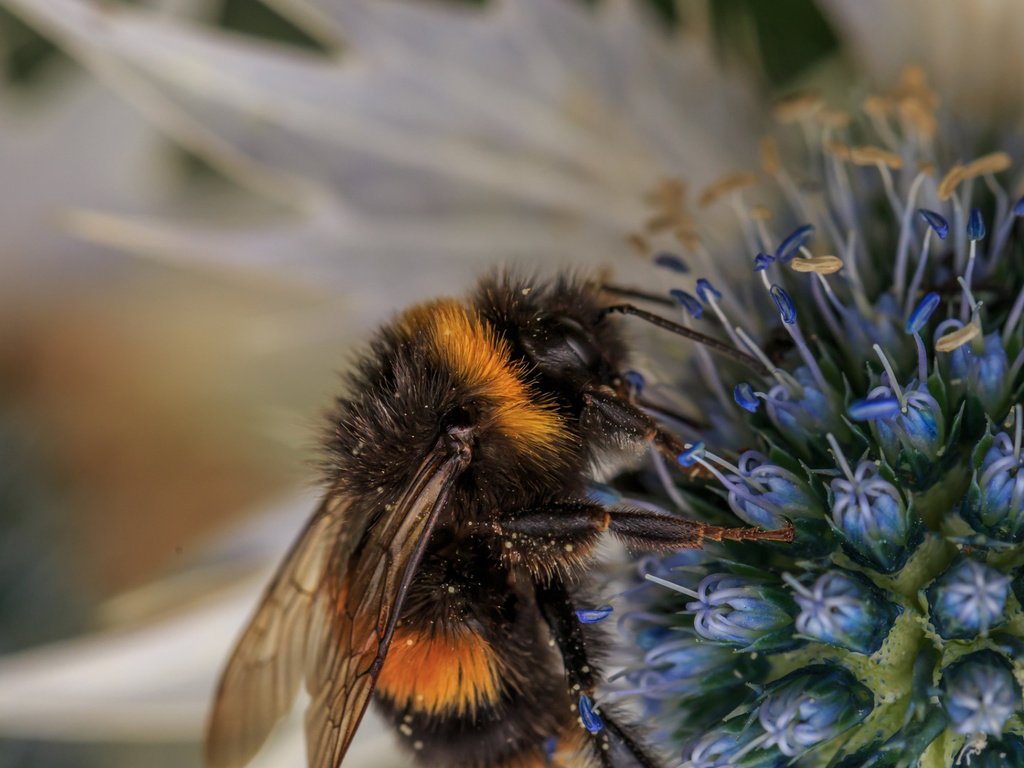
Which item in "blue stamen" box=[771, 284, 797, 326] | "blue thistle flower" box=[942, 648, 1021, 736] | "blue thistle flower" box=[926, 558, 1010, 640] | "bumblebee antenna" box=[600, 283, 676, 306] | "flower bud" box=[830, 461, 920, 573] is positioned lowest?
"blue thistle flower" box=[942, 648, 1021, 736]

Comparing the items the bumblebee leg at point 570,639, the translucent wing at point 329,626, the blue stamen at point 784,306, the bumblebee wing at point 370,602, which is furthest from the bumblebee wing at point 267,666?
the blue stamen at point 784,306

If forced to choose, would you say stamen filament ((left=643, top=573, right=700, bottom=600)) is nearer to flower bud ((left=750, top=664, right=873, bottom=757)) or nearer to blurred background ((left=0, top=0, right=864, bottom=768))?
flower bud ((left=750, top=664, right=873, bottom=757))

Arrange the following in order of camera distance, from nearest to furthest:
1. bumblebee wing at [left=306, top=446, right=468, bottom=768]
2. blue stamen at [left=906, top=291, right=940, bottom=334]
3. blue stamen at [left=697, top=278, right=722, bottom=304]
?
bumblebee wing at [left=306, top=446, right=468, bottom=768], blue stamen at [left=906, top=291, right=940, bottom=334], blue stamen at [left=697, top=278, right=722, bottom=304]

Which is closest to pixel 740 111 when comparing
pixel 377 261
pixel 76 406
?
pixel 377 261

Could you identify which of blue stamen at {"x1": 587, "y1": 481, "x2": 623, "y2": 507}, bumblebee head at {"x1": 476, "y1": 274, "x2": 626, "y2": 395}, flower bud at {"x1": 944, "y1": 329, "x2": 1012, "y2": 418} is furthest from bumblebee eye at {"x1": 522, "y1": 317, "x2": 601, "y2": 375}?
flower bud at {"x1": 944, "y1": 329, "x2": 1012, "y2": 418}

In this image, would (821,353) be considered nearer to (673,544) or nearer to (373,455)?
(673,544)

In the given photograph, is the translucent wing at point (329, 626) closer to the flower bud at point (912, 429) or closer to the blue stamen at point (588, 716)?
the blue stamen at point (588, 716)

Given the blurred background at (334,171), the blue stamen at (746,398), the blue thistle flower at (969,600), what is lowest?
the blue thistle flower at (969,600)

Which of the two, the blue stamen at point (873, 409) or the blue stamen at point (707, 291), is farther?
the blue stamen at point (707, 291)

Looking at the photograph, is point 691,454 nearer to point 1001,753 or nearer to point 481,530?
point 481,530
